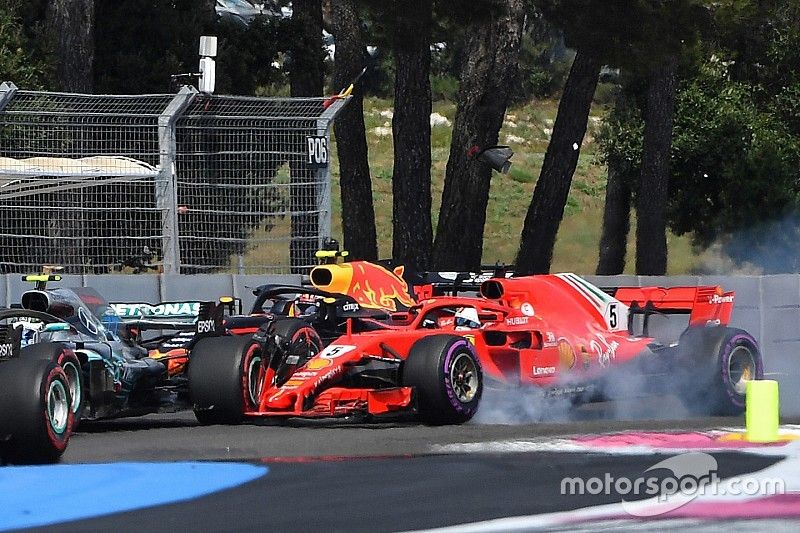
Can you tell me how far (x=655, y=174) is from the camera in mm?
24156

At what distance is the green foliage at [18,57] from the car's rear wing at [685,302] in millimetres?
8381

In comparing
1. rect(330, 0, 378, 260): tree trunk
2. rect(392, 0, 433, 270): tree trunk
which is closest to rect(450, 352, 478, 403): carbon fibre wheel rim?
rect(392, 0, 433, 270): tree trunk

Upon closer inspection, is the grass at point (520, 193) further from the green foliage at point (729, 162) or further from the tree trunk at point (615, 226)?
the green foliage at point (729, 162)

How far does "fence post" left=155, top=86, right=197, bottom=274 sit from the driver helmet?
3776mm

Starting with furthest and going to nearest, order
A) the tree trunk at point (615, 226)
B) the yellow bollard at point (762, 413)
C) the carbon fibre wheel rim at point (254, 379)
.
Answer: the tree trunk at point (615, 226)
the carbon fibre wheel rim at point (254, 379)
the yellow bollard at point (762, 413)

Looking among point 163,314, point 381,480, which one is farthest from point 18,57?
point 381,480

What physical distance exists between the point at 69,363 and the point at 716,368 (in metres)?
4.93

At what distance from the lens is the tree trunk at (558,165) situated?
63.9 ft

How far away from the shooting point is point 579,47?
17406 mm

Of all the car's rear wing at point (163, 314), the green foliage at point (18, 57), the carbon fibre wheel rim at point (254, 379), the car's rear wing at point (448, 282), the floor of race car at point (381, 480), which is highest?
the green foliage at point (18, 57)

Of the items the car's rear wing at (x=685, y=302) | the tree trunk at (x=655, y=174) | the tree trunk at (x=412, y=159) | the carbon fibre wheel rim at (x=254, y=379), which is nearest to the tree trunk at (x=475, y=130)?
the tree trunk at (x=412, y=159)

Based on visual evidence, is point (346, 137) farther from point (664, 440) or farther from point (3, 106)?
point (664, 440)

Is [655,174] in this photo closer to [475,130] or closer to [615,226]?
[475,130]

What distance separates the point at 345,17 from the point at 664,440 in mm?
13126
